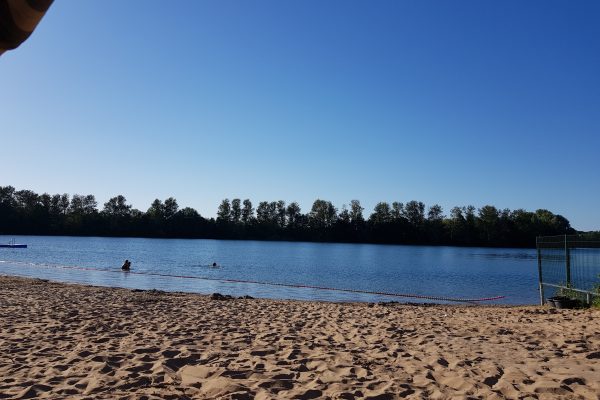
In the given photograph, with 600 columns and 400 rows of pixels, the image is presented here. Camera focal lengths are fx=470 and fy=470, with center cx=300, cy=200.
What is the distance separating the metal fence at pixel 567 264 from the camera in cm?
1332

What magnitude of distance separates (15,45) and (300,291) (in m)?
25.7

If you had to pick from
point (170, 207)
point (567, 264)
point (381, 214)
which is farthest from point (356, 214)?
point (567, 264)

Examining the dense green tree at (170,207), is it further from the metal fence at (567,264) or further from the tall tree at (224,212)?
the metal fence at (567,264)

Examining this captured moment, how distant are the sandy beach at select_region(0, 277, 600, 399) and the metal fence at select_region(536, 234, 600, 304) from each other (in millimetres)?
2127

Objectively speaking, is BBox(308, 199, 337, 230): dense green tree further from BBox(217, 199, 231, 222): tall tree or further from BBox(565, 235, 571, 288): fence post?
BBox(565, 235, 571, 288): fence post

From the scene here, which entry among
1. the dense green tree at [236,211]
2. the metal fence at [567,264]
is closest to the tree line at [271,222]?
the dense green tree at [236,211]

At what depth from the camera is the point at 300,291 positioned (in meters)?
26.2

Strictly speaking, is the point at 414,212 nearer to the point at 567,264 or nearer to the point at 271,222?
the point at 271,222

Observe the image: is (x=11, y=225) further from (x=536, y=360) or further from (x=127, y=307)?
(x=536, y=360)

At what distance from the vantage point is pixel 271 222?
150 m

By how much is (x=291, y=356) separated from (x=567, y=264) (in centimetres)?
1095

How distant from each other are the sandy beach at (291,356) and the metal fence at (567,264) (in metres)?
2.13

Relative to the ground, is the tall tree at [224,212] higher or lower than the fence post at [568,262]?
higher

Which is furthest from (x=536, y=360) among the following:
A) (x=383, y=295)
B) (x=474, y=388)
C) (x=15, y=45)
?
(x=383, y=295)
